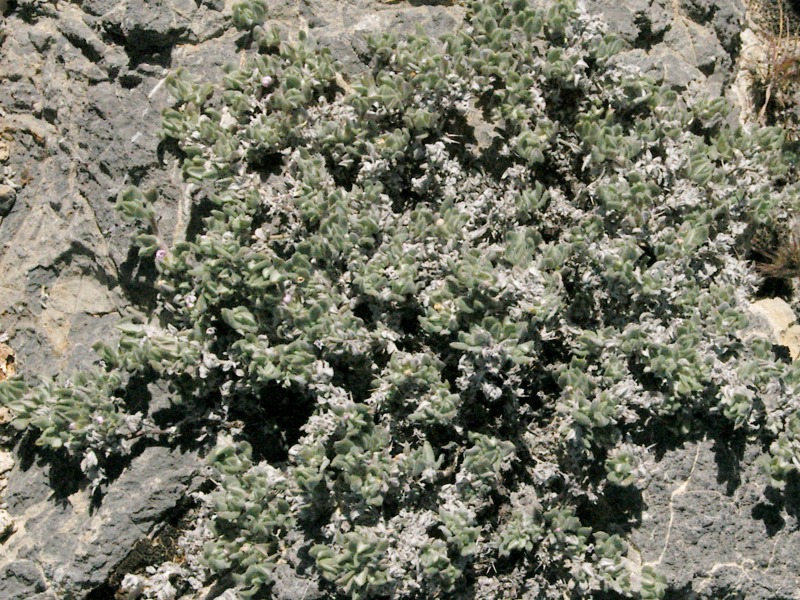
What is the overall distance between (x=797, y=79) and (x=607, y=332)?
264cm

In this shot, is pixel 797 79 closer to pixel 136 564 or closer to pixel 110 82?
pixel 110 82

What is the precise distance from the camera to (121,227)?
534 cm

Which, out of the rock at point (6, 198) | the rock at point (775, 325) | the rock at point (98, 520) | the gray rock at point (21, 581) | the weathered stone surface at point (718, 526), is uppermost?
the rock at point (775, 325)

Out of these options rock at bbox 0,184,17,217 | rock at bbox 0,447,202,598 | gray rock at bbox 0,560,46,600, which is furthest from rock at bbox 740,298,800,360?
rock at bbox 0,184,17,217

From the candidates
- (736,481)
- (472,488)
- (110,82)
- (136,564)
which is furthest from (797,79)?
(136,564)

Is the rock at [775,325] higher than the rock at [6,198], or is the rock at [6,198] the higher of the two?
the rock at [775,325]

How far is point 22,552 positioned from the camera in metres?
5.00

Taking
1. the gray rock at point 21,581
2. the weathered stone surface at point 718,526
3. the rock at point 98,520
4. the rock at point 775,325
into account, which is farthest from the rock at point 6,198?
the rock at point 775,325

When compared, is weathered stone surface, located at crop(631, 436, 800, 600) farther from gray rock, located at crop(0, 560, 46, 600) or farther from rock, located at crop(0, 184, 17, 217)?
rock, located at crop(0, 184, 17, 217)

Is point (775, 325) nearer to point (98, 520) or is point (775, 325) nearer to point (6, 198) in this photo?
point (98, 520)

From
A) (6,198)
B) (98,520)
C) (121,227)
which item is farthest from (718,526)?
(6,198)

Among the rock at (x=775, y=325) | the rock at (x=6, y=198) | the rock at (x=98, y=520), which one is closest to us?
the rock at (x=98, y=520)

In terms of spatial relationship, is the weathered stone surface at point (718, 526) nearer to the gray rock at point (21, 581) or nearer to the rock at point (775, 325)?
the rock at point (775, 325)

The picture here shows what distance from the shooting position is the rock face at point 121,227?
4930 millimetres
